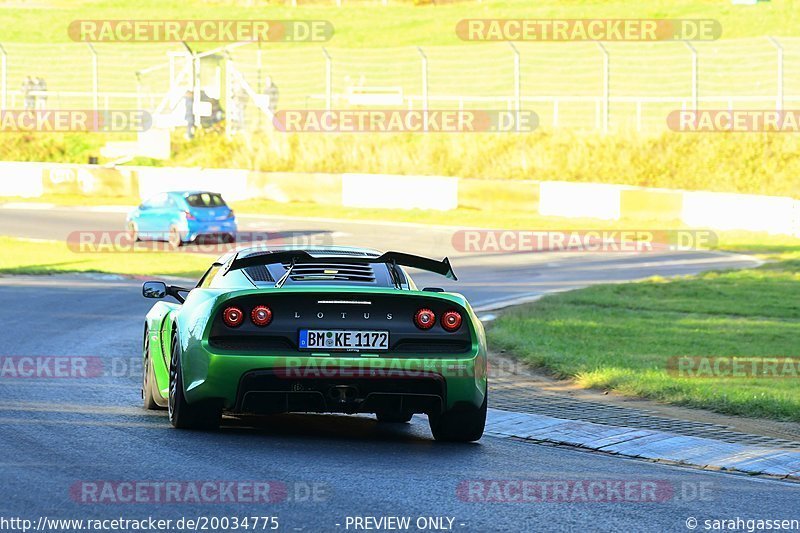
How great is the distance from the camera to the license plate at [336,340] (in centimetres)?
843

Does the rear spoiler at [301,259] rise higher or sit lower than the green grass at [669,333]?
higher

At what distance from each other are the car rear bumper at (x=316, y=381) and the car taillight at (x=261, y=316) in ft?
0.71

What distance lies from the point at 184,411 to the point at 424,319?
1.59 metres

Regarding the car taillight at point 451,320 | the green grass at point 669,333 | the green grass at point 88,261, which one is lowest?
the green grass at point 669,333

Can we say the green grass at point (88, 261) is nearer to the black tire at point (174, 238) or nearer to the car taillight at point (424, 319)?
the black tire at point (174, 238)

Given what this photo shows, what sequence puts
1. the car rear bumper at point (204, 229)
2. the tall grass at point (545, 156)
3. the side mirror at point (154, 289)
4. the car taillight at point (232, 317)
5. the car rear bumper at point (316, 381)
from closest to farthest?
1. the car rear bumper at point (316, 381)
2. the car taillight at point (232, 317)
3. the side mirror at point (154, 289)
4. the car rear bumper at point (204, 229)
5. the tall grass at point (545, 156)

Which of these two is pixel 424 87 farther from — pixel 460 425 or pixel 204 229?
pixel 460 425

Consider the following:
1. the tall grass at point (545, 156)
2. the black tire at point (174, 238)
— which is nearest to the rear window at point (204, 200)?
the black tire at point (174, 238)

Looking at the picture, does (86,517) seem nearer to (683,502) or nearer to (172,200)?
(683,502)

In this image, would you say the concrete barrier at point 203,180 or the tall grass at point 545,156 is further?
the concrete barrier at point 203,180

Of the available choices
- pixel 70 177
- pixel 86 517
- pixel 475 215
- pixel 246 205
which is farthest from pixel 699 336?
pixel 70 177

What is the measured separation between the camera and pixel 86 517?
21.0ft

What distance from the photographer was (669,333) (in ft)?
50.9

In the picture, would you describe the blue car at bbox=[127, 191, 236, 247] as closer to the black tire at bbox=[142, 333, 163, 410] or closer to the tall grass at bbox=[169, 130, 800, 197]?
the tall grass at bbox=[169, 130, 800, 197]
